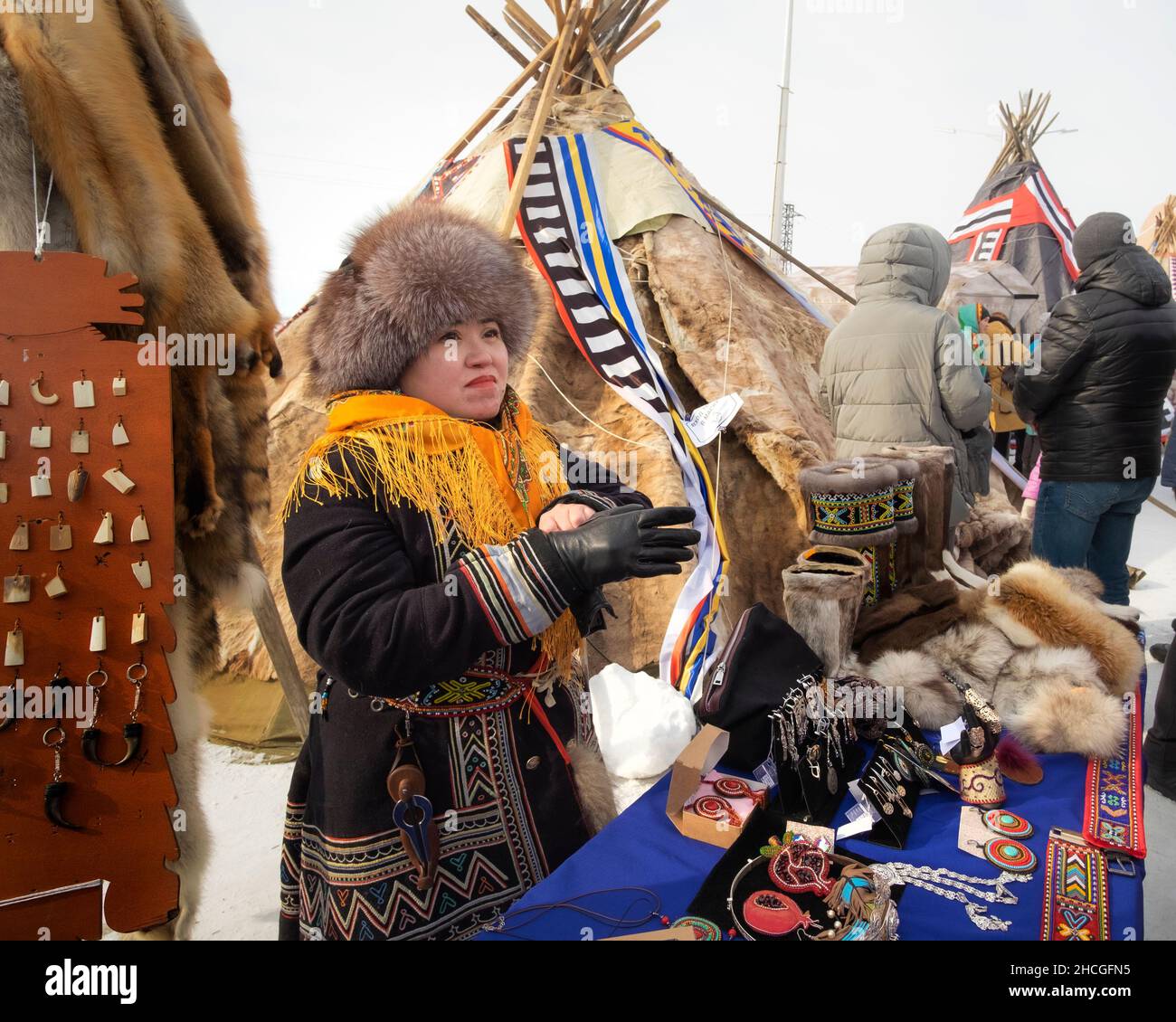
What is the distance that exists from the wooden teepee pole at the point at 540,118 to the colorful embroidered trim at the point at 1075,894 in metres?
3.69

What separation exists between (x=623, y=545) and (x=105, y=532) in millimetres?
→ 1305

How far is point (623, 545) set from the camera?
1.12 m

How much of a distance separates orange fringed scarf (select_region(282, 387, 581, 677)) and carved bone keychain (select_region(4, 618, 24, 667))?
2.82 ft

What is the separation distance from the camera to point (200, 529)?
6.30 ft

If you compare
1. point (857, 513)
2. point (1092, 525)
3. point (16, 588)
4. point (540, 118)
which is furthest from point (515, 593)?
point (540, 118)

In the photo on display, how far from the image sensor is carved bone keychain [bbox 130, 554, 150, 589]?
171cm

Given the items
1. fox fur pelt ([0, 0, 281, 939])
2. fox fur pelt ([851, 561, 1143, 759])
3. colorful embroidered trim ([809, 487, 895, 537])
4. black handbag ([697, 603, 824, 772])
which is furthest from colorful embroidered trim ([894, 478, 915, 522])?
fox fur pelt ([0, 0, 281, 939])

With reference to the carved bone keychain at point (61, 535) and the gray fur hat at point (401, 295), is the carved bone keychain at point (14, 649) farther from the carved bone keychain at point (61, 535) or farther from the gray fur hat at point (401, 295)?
the gray fur hat at point (401, 295)

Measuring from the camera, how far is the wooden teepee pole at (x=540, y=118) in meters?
4.34

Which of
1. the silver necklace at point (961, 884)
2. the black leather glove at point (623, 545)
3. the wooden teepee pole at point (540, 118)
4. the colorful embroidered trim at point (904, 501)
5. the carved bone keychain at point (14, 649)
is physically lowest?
the silver necklace at point (961, 884)

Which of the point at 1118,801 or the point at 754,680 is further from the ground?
the point at 754,680

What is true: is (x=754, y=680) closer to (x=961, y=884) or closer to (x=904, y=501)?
(x=961, y=884)

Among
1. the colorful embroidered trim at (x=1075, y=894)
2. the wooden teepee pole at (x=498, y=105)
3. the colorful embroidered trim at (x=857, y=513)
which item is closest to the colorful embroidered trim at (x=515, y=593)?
the colorful embroidered trim at (x=1075, y=894)
